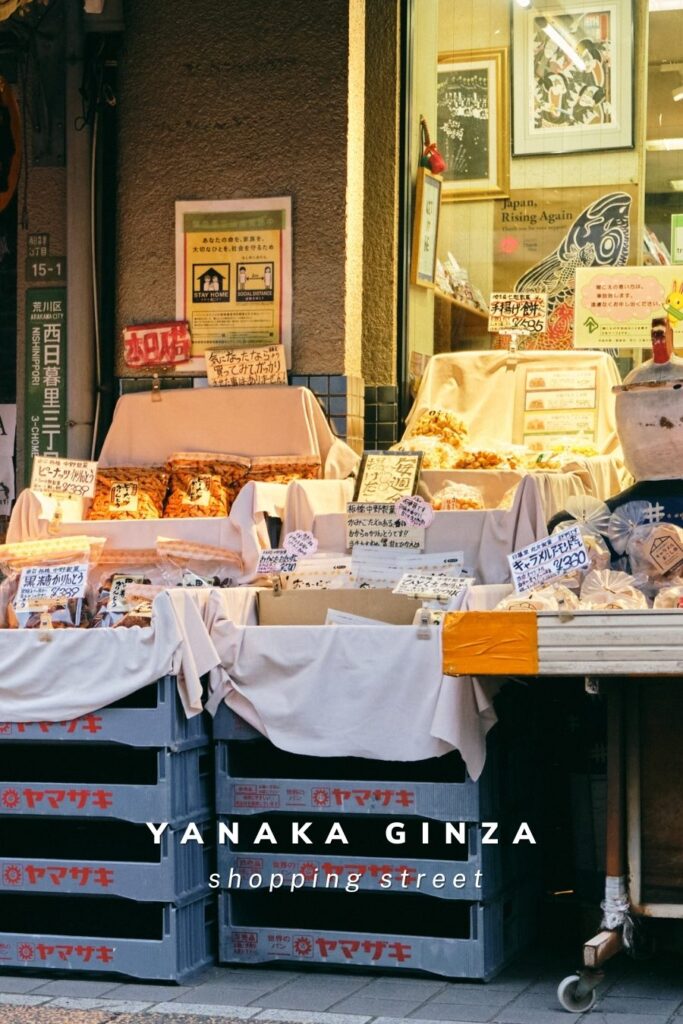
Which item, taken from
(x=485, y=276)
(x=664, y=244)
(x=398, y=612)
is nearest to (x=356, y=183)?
(x=485, y=276)

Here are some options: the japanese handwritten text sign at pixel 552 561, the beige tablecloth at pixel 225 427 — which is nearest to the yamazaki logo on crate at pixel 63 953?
the japanese handwritten text sign at pixel 552 561

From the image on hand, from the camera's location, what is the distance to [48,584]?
6309 millimetres

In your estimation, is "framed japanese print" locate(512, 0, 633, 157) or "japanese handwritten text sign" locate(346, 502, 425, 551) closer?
"japanese handwritten text sign" locate(346, 502, 425, 551)

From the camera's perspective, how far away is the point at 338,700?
18.8 ft

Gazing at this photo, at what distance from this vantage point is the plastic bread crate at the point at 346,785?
5.54m

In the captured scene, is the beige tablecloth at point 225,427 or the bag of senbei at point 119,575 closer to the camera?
the bag of senbei at point 119,575

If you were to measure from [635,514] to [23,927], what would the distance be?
2904 millimetres

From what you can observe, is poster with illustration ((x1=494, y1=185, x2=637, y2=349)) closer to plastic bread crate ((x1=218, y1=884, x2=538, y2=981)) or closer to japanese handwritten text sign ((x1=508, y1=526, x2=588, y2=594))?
japanese handwritten text sign ((x1=508, y1=526, x2=588, y2=594))

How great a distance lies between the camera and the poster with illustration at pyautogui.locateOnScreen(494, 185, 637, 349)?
862cm

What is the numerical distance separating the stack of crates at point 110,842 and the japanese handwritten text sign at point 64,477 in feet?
5.78

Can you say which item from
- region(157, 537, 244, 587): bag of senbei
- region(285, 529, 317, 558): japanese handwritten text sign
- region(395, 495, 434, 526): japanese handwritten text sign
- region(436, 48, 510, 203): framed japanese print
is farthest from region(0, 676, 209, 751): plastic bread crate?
region(436, 48, 510, 203): framed japanese print

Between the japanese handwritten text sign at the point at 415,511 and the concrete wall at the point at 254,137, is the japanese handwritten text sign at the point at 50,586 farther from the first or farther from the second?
the concrete wall at the point at 254,137

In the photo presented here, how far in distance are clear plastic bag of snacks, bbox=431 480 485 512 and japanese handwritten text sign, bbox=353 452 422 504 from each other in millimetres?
150

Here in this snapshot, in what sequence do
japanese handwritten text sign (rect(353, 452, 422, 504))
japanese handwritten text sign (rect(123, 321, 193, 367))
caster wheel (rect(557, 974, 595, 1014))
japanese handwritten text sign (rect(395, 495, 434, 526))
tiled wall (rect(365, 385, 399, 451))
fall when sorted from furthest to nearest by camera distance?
tiled wall (rect(365, 385, 399, 451)) → japanese handwritten text sign (rect(123, 321, 193, 367)) → japanese handwritten text sign (rect(353, 452, 422, 504)) → japanese handwritten text sign (rect(395, 495, 434, 526)) → caster wheel (rect(557, 974, 595, 1014))
